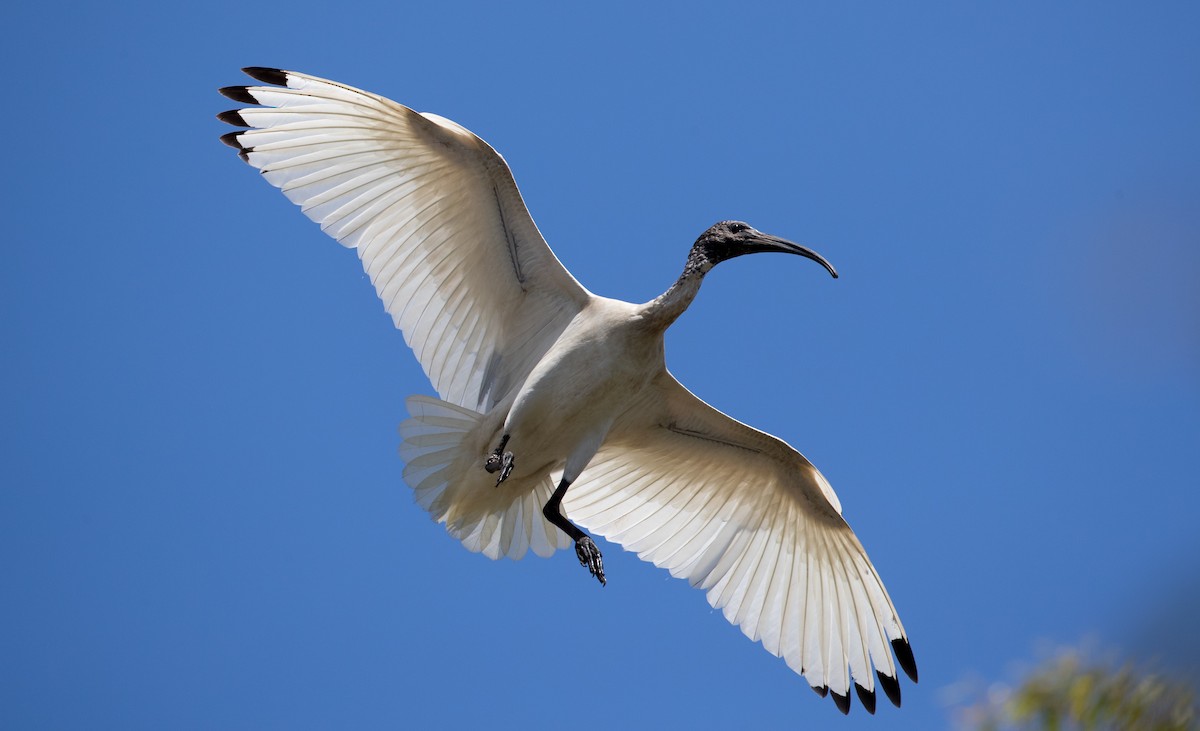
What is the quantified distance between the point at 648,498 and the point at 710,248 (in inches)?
79.0

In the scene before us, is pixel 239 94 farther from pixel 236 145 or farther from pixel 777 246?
pixel 777 246

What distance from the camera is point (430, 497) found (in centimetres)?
948

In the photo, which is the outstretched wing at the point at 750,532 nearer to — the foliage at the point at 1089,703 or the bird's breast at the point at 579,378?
the bird's breast at the point at 579,378

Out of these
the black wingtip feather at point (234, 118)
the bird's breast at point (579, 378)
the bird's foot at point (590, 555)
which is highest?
the black wingtip feather at point (234, 118)

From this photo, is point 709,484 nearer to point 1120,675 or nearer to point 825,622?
point 825,622

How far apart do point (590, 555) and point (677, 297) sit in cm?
181

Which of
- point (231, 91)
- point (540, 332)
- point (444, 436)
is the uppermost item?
point (231, 91)

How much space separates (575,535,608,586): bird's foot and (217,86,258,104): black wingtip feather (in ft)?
11.7

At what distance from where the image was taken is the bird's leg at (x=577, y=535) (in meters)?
9.38

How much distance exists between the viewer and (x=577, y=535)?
9.56 metres

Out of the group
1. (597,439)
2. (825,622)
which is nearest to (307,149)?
(597,439)

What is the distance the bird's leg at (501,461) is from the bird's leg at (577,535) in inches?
21.5

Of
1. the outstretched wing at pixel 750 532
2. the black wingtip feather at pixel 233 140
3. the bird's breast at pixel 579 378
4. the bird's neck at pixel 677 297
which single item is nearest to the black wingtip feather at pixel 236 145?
the black wingtip feather at pixel 233 140

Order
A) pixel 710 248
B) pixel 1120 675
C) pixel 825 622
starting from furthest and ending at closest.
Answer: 1. pixel 825 622
2. pixel 710 248
3. pixel 1120 675
